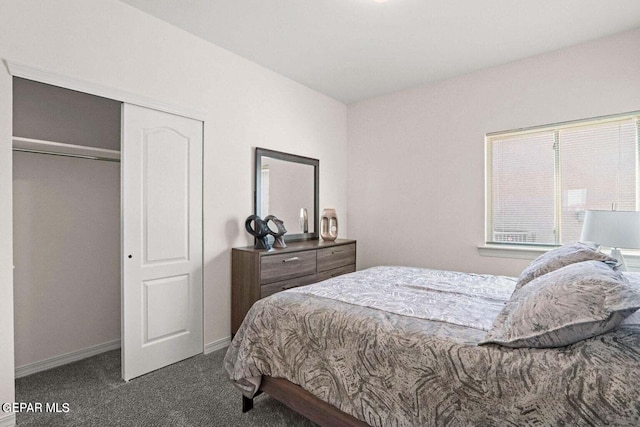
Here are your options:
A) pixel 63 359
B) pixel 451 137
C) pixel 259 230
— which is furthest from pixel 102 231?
pixel 451 137

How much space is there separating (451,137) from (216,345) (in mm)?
3239

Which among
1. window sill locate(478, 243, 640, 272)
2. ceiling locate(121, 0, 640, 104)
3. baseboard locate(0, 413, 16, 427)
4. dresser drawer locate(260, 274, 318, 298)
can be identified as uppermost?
ceiling locate(121, 0, 640, 104)

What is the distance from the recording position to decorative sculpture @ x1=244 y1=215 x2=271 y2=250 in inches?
122

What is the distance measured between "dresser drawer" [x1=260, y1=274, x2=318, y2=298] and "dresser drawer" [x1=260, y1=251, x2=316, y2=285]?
0.04 m

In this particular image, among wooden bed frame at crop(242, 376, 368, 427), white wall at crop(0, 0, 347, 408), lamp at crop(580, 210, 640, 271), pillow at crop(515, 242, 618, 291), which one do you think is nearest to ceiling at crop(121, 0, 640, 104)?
white wall at crop(0, 0, 347, 408)

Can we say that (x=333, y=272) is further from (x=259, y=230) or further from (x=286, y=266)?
(x=259, y=230)

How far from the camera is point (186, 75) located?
9.10 ft

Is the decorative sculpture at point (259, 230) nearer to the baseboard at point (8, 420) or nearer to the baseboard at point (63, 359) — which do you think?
the baseboard at point (63, 359)

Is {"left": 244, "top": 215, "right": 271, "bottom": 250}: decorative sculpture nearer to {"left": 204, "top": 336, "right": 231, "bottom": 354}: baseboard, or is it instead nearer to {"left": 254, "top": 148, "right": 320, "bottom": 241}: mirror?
{"left": 254, "top": 148, "right": 320, "bottom": 241}: mirror

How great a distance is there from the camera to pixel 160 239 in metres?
2.61

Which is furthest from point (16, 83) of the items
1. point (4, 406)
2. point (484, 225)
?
point (484, 225)

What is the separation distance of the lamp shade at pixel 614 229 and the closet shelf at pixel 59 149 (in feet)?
12.3

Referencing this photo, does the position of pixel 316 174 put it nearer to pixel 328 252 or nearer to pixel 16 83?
pixel 328 252

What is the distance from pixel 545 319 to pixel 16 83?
3574 millimetres
